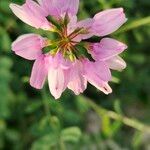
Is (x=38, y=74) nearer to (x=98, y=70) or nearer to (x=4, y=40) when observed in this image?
(x=98, y=70)

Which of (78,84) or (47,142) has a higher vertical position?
(78,84)

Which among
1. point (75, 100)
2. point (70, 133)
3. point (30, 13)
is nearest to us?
point (30, 13)

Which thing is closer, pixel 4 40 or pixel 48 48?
pixel 48 48

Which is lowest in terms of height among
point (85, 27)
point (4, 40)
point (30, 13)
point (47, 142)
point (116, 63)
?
point (47, 142)

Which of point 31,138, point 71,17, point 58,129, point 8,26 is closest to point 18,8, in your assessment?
point 71,17

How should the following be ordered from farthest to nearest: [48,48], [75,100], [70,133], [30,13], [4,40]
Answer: [75,100], [4,40], [70,133], [48,48], [30,13]

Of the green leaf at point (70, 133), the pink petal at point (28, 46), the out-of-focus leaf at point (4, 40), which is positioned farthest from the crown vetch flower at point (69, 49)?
the out-of-focus leaf at point (4, 40)

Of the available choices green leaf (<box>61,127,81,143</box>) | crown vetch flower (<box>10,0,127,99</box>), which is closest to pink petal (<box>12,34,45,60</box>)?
crown vetch flower (<box>10,0,127,99</box>)

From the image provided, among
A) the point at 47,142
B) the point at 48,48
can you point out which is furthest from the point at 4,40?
the point at 48,48
